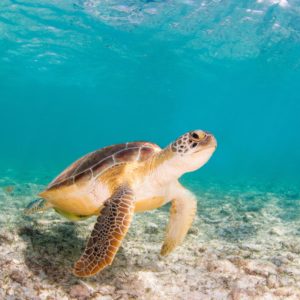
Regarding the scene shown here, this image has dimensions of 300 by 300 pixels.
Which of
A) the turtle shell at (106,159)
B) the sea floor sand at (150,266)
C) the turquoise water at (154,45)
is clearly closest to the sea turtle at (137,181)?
the turtle shell at (106,159)

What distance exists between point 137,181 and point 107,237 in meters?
1.11

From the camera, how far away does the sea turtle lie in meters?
3.11

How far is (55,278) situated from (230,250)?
2.12m

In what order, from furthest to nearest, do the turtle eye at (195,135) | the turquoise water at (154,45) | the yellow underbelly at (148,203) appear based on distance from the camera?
the turquoise water at (154,45) → the yellow underbelly at (148,203) → the turtle eye at (195,135)

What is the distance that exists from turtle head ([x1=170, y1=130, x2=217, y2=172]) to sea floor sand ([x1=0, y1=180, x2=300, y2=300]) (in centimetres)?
114

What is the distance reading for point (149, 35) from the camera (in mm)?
21312

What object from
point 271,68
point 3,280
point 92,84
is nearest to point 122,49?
point 271,68

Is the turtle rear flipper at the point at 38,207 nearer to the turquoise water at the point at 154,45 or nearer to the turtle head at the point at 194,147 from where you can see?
the turtle head at the point at 194,147

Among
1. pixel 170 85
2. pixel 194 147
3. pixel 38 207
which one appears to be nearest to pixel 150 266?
pixel 194 147

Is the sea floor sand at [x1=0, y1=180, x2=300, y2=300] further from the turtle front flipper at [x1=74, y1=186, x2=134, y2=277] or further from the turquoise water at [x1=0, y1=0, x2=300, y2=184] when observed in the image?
the turquoise water at [x1=0, y1=0, x2=300, y2=184]

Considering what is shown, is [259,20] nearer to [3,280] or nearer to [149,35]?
[149,35]

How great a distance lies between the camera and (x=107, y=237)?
247cm

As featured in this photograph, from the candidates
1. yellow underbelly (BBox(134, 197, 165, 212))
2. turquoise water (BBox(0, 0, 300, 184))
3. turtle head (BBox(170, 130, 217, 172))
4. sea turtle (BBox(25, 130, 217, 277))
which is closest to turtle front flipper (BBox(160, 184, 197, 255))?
sea turtle (BBox(25, 130, 217, 277))

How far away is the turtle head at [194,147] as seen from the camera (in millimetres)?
3076
